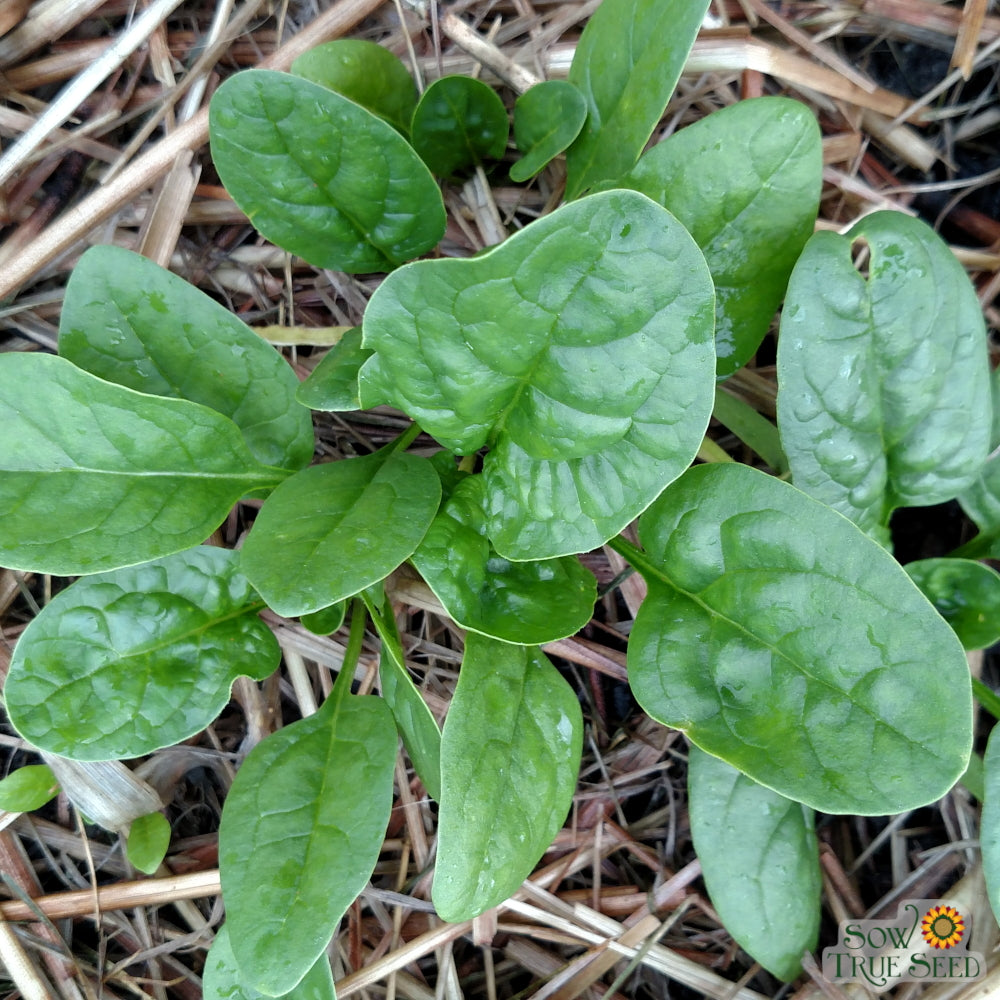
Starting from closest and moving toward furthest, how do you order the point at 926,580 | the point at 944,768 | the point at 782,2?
the point at 944,768 → the point at 926,580 → the point at 782,2

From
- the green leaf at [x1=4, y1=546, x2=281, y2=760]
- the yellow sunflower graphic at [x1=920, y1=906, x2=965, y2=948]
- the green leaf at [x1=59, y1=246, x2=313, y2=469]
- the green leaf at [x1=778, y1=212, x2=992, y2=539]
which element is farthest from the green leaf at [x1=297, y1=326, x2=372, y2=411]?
the yellow sunflower graphic at [x1=920, y1=906, x2=965, y2=948]

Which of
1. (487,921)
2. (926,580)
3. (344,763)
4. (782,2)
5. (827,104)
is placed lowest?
(487,921)

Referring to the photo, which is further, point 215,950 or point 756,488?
point 215,950

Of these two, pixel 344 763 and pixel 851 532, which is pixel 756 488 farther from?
pixel 344 763

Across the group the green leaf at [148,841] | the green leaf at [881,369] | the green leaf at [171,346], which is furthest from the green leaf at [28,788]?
the green leaf at [881,369]

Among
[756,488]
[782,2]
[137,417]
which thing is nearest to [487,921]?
[756,488]

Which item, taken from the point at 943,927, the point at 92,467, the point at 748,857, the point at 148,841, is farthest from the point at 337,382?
the point at 943,927

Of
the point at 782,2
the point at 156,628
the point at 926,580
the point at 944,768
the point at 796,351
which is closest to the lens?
the point at 944,768
